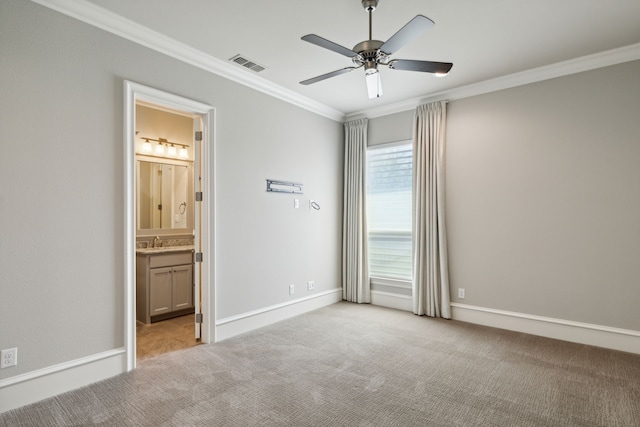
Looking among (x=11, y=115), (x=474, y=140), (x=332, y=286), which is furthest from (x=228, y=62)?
(x=332, y=286)

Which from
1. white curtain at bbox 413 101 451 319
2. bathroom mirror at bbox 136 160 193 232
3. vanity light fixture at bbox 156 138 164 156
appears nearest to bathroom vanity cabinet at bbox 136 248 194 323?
bathroom mirror at bbox 136 160 193 232

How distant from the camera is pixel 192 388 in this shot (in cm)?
258

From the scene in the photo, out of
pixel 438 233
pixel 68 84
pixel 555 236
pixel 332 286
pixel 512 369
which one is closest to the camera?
pixel 68 84

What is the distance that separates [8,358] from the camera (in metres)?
2.27

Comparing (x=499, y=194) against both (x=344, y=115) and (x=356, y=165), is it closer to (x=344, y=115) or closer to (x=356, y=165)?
(x=356, y=165)

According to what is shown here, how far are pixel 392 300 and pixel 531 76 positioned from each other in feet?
11.0

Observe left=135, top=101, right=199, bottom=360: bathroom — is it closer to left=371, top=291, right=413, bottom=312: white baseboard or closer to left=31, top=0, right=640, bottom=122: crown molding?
left=31, top=0, right=640, bottom=122: crown molding

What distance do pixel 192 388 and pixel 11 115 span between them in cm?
235

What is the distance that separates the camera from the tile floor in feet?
11.1

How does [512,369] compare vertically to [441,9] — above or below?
below

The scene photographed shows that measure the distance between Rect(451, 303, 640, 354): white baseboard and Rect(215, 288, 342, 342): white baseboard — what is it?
1.80m

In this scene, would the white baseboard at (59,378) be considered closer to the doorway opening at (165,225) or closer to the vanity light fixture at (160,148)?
the doorway opening at (165,225)

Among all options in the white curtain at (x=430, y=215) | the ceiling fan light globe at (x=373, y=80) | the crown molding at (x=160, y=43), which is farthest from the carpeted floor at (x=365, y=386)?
the crown molding at (x=160, y=43)

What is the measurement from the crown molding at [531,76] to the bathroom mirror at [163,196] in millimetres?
3248
